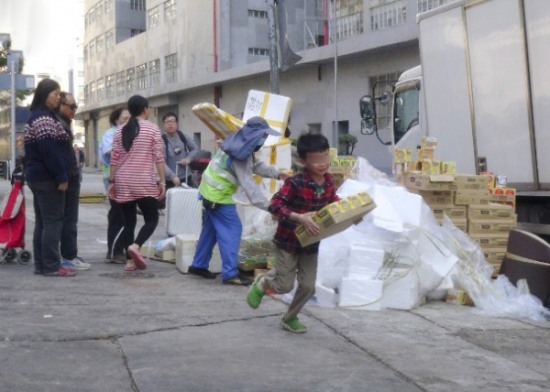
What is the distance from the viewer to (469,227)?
27.8ft

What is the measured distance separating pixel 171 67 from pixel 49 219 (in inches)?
1590

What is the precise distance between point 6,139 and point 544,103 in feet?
107

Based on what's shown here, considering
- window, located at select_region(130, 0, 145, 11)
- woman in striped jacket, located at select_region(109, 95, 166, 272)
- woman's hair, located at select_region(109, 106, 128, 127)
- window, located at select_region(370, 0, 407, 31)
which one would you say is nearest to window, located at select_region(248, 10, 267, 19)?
window, located at select_region(370, 0, 407, 31)

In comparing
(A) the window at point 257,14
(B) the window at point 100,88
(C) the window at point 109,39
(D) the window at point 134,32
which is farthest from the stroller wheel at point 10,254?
(B) the window at point 100,88

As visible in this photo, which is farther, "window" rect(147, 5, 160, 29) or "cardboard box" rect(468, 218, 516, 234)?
"window" rect(147, 5, 160, 29)

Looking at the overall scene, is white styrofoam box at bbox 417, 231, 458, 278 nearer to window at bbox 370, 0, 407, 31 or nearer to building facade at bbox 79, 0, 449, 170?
building facade at bbox 79, 0, 449, 170

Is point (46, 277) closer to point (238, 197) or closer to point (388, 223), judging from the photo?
point (238, 197)

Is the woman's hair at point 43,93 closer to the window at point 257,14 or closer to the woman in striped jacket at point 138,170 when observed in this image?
the woman in striped jacket at point 138,170

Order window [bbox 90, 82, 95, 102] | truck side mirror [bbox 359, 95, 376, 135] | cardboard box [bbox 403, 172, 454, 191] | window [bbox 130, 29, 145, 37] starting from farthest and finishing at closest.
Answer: window [bbox 90, 82, 95, 102] → window [bbox 130, 29, 145, 37] → truck side mirror [bbox 359, 95, 376, 135] → cardboard box [bbox 403, 172, 454, 191]

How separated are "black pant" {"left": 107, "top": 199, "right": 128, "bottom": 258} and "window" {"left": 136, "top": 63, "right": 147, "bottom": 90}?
43.7 meters

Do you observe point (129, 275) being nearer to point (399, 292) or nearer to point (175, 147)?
point (175, 147)

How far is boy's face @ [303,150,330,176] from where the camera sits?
5.79 metres

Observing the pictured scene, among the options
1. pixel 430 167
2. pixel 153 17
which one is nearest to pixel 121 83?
pixel 153 17

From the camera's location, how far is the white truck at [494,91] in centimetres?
853
